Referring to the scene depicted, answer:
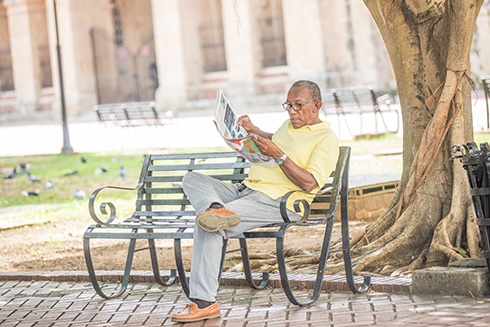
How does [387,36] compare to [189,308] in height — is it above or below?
above

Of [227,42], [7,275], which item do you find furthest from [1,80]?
[7,275]

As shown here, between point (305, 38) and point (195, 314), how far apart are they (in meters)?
27.9

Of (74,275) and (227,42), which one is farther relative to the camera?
(227,42)

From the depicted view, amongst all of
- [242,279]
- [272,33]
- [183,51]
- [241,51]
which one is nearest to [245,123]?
[242,279]

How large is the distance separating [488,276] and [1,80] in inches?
1586

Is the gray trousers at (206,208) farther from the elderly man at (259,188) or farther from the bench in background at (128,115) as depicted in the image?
the bench in background at (128,115)

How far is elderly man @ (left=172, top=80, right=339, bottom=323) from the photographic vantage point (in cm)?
606

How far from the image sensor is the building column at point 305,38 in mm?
33281

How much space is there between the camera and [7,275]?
824 cm

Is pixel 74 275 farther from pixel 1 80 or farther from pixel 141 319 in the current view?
pixel 1 80

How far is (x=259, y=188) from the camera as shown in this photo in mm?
6547

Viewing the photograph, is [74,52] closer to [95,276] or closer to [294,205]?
[95,276]

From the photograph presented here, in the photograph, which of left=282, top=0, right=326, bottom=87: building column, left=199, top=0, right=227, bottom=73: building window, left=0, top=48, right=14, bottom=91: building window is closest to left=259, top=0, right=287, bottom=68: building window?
left=282, top=0, right=326, bottom=87: building column

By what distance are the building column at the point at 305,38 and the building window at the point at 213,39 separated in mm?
4327
